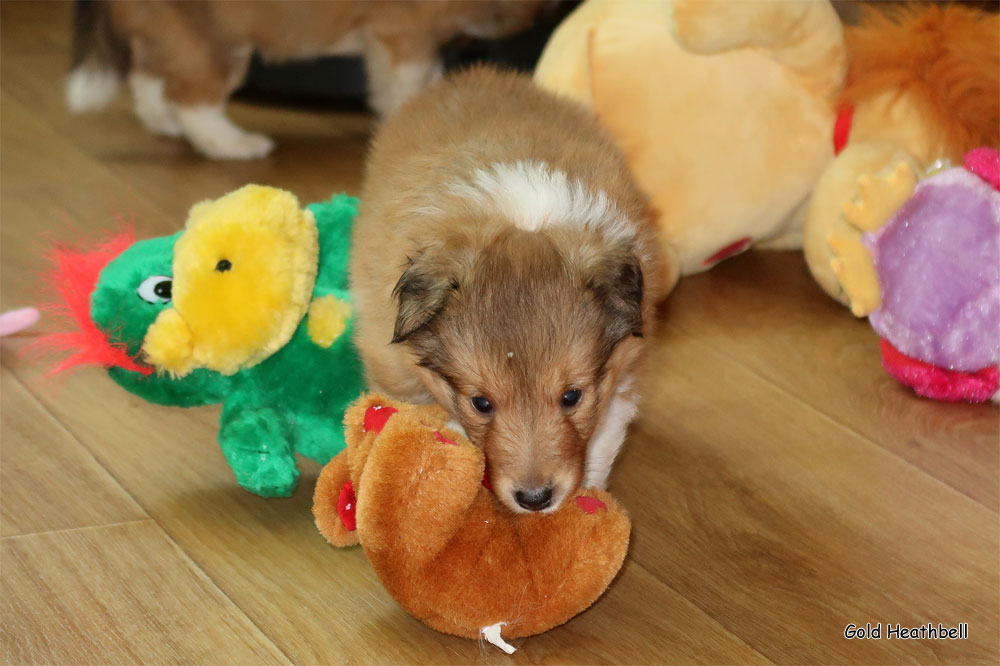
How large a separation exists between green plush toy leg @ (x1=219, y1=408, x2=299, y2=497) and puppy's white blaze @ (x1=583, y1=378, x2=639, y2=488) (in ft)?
1.99

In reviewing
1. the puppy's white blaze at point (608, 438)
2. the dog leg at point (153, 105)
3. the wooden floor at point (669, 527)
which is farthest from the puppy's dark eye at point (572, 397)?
the dog leg at point (153, 105)

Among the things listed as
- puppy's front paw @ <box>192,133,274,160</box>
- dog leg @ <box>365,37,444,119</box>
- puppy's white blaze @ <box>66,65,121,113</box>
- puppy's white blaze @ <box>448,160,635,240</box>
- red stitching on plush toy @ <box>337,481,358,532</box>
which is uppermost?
puppy's white blaze @ <box>448,160,635,240</box>

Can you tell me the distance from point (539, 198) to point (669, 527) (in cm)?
75

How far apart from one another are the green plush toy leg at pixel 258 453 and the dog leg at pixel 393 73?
2.19 m

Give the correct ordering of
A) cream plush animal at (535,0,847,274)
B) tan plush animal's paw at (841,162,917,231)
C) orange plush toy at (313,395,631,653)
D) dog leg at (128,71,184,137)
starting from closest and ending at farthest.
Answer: orange plush toy at (313,395,631,653), tan plush animal's paw at (841,162,917,231), cream plush animal at (535,0,847,274), dog leg at (128,71,184,137)

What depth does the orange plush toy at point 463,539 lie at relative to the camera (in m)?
1.76

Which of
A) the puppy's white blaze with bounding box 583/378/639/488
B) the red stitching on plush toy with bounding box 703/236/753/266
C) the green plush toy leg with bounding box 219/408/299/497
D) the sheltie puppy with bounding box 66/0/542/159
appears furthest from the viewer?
the sheltie puppy with bounding box 66/0/542/159

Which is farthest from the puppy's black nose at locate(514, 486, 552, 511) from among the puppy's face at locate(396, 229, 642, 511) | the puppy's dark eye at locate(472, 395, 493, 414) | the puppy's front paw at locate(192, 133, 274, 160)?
the puppy's front paw at locate(192, 133, 274, 160)

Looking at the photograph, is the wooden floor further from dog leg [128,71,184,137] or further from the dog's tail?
dog leg [128,71,184,137]

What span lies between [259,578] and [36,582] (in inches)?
16.0

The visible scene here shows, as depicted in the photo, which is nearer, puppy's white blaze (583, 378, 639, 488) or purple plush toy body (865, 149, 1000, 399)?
puppy's white blaze (583, 378, 639, 488)

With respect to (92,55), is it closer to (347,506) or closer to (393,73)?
(393,73)

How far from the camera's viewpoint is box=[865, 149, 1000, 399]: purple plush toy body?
2.48 m

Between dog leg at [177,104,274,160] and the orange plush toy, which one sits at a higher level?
the orange plush toy
